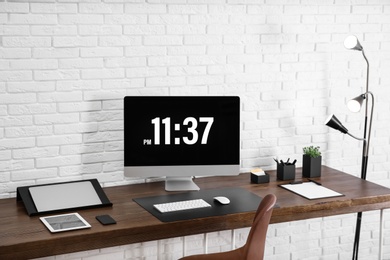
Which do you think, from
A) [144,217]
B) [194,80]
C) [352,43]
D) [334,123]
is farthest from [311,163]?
[144,217]

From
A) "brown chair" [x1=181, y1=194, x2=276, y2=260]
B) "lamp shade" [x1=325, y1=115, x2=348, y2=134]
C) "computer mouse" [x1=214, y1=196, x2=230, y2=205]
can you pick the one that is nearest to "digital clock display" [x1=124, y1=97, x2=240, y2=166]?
"computer mouse" [x1=214, y1=196, x2=230, y2=205]

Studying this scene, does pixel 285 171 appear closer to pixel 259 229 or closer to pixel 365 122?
pixel 365 122

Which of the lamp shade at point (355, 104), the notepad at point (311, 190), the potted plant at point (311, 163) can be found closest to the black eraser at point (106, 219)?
the notepad at point (311, 190)

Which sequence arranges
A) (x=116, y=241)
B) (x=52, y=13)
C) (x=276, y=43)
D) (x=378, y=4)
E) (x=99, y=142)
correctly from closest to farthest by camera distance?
(x=116, y=241) < (x=52, y=13) < (x=99, y=142) < (x=276, y=43) < (x=378, y=4)

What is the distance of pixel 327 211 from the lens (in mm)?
3520

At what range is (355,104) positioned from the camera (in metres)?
3.97

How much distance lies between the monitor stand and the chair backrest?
0.76 meters

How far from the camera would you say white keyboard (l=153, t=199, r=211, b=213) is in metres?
3.32

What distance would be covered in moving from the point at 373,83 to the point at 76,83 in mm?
1999

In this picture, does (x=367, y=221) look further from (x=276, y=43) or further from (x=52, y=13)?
(x=52, y=13)

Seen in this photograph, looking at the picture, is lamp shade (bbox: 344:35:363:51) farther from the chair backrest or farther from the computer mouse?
the chair backrest

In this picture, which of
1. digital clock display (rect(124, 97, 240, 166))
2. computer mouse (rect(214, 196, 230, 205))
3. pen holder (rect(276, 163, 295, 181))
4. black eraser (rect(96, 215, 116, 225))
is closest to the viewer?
black eraser (rect(96, 215, 116, 225))

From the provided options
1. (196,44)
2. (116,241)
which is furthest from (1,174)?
(196,44)

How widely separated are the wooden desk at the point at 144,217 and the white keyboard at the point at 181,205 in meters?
0.10
